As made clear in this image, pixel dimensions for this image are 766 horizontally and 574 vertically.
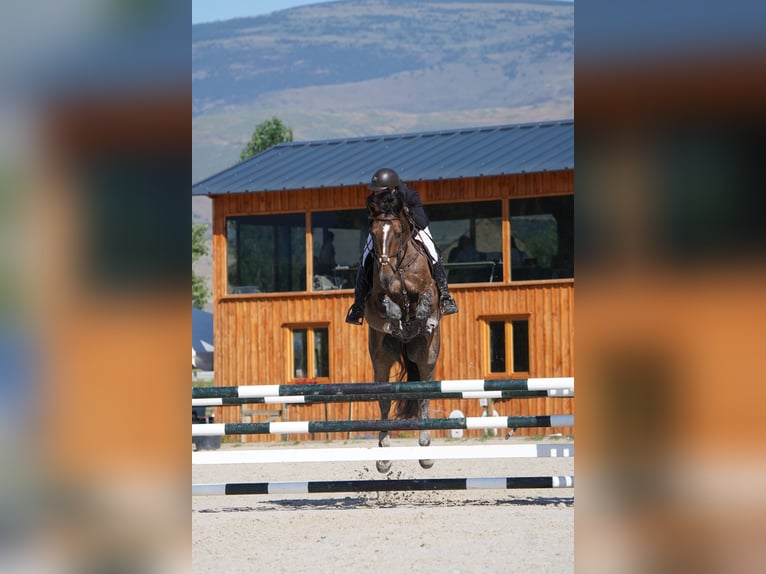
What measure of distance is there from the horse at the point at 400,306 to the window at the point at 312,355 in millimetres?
12462

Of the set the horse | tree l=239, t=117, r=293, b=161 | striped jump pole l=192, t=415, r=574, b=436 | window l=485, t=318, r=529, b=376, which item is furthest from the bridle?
tree l=239, t=117, r=293, b=161

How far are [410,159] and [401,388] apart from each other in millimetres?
16312

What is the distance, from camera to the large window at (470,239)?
23.3 metres

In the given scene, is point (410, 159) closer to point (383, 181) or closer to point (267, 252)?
point (267, 252)

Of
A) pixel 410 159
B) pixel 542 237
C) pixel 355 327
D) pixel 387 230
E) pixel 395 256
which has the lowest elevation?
pixel 355 327

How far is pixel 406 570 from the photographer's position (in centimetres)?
583

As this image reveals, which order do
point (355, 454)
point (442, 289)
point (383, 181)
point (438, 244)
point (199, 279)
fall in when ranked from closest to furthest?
point (355, 454)
point (383, 181)
point (442, 289)
point (438, 244)
point (199, 279)

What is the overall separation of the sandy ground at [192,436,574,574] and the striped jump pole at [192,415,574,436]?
612 millimetres

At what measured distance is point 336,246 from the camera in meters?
24.5

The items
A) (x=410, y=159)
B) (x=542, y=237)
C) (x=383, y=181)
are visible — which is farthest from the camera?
(x=410, y=159)

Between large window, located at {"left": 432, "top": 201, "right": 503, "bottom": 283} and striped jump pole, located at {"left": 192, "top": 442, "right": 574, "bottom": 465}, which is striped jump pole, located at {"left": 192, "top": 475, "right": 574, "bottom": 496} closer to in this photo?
striped jump pole, located at {"left": 192, "top": 442, "right": 574, "bottom": 465}

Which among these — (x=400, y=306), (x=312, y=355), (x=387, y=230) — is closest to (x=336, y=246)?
(x=312, y=355)
